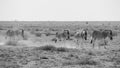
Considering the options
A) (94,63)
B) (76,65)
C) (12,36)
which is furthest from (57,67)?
(12,36)

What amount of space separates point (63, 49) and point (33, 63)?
17.3 ft

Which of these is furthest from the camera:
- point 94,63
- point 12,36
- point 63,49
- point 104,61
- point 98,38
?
point 12,36

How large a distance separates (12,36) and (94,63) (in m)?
15.9

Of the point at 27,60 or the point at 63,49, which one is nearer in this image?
the point at 27,60

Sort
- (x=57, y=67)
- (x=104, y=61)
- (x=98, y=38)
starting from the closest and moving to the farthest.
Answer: (x=57, y=67) < (x=104, y=61) < (x=98, y=38)

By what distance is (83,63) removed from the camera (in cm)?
1206

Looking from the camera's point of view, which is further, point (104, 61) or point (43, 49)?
point (43, 49)

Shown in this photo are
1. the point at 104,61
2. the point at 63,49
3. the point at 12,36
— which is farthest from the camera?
the point at 12,36

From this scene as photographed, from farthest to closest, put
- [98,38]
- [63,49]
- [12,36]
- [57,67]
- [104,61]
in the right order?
[12,36] < [98,38] < [63,49] < [104,61] < [57,67]

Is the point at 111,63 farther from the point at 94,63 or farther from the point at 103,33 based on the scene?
the point at 103,33

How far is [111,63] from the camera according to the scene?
12359 mm

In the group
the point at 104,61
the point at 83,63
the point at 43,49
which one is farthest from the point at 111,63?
the point at 43,49

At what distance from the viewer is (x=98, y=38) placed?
2086cm

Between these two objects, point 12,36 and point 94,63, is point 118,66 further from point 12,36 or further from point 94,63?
point 12,36
